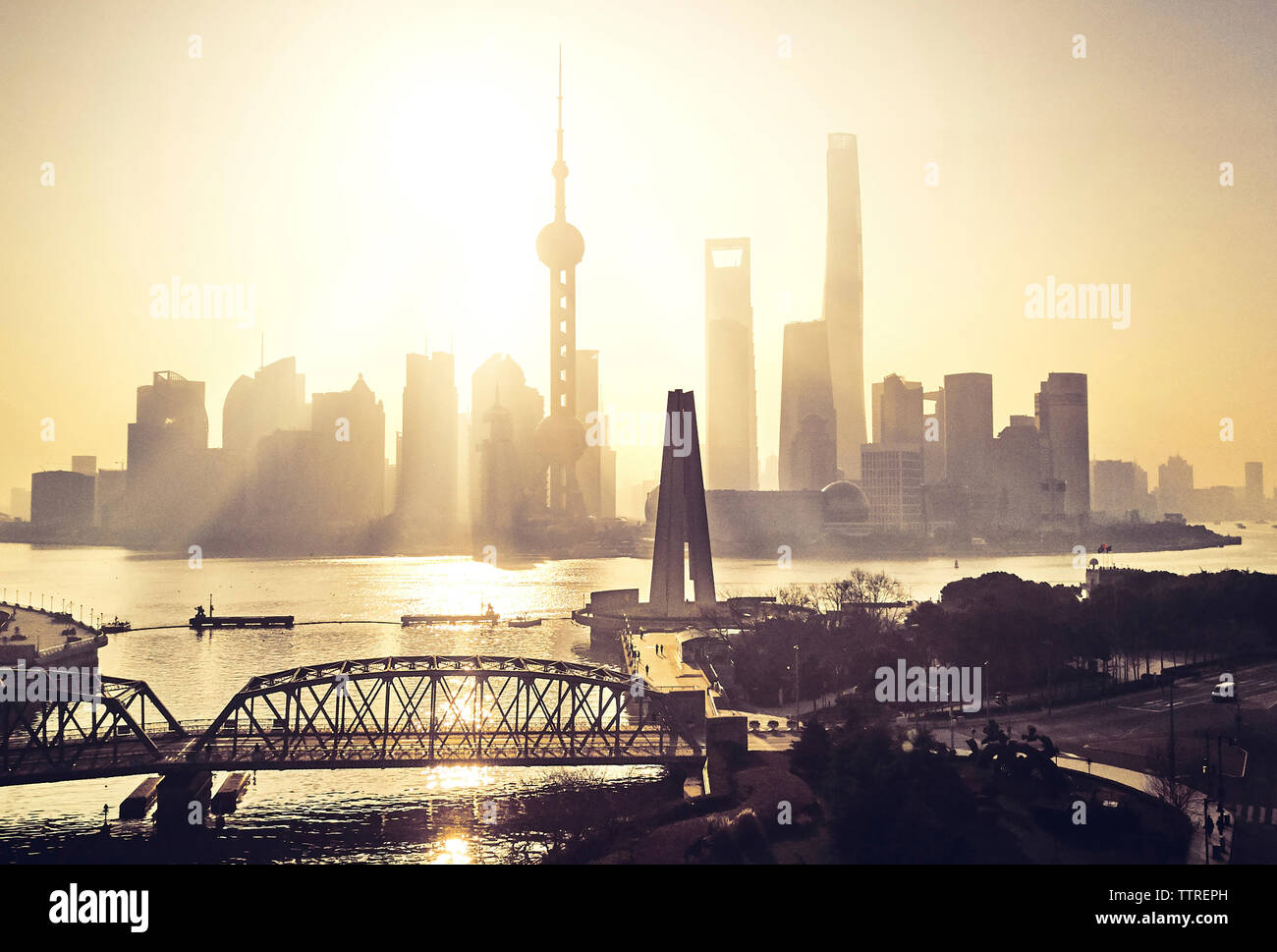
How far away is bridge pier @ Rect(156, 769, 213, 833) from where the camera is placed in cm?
3653

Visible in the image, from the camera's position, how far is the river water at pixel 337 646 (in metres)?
36.0

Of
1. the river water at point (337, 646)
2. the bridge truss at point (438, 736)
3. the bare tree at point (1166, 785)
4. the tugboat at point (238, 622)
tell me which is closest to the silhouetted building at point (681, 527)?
the river water at point (337, 646)

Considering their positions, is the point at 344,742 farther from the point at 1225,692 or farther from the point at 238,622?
the point at 238,622

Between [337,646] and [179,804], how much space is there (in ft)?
164

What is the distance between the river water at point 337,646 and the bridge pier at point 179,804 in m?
0.93

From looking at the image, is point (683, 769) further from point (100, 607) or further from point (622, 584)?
point (622, 584)

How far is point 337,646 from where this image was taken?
282ft

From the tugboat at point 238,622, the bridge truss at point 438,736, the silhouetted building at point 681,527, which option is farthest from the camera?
the tugboat at point 238,622

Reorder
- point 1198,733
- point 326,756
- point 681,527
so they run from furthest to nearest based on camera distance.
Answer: point 681,527, point 1198,733, point 326,756

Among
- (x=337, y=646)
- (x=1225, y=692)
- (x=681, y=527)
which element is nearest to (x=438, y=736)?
(x=1225, y=692)

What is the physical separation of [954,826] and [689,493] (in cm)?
5045

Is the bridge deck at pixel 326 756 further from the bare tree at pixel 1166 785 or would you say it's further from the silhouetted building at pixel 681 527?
the silhouetted building at pixel 681 527
